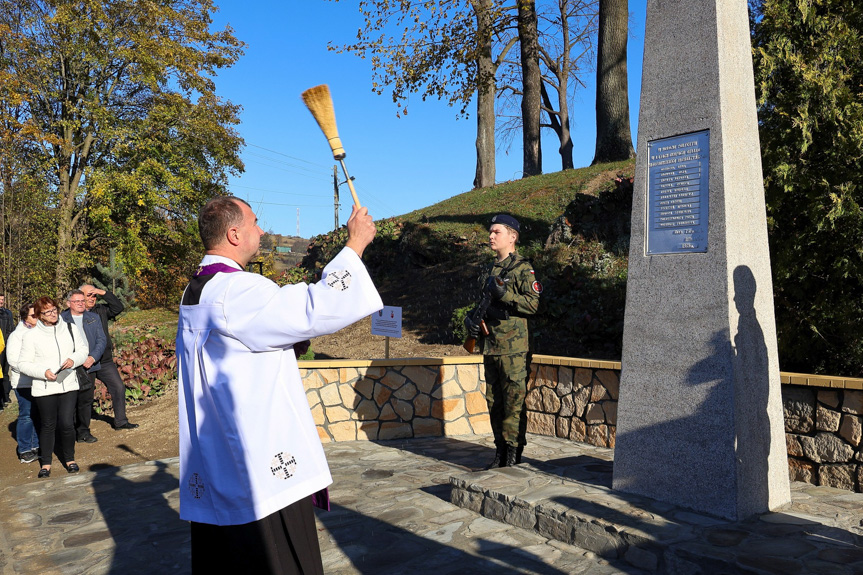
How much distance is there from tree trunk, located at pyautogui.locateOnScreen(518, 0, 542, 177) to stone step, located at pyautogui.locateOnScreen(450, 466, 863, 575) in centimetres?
1433

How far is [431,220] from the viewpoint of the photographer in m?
17.6

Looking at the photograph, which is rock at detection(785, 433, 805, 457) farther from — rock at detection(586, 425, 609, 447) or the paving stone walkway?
rock at detection(586, 425, 609, 447)

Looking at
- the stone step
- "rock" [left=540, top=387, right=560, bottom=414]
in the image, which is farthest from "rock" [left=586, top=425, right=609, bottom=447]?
the stone step

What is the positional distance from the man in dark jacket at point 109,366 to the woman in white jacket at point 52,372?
63.2 inches

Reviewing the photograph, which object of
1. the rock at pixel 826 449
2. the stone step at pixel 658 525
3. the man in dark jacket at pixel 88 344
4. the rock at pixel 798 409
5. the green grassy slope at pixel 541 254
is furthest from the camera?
the green grassy slope at pixel 541 254

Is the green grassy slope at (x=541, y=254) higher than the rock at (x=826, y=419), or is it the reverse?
the green grassy slope at (x=541, y=254)

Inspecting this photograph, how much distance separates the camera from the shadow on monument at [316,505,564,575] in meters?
4.22

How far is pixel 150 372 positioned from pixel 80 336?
12.6 feet

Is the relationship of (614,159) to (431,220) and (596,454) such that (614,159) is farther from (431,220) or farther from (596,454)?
(596,454)

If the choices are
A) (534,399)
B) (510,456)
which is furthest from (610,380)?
(510,456)

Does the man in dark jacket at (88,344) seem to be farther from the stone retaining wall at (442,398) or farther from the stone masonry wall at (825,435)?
the stone masonry wall at (825,435)

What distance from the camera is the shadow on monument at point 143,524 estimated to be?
4.54m

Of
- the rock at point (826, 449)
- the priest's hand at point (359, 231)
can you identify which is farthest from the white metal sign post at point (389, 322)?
the priest's hand at point (359, 231)

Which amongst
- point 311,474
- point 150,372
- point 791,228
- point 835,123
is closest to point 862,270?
point 791,228
